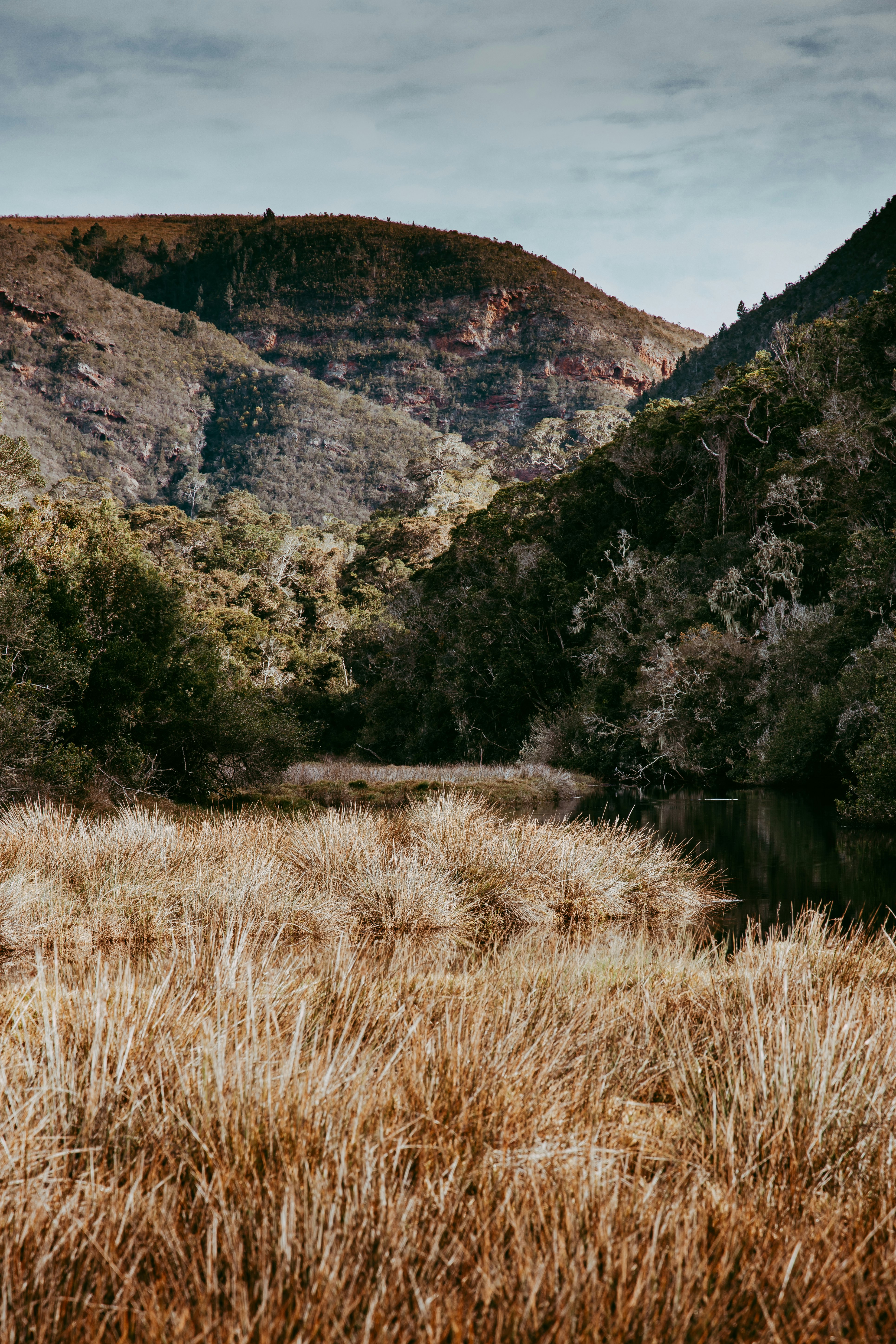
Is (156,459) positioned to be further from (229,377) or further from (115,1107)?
(115,1107)

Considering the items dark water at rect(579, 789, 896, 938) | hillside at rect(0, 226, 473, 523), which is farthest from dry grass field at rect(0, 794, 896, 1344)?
hillside at rect(0, 226, 473, 523)

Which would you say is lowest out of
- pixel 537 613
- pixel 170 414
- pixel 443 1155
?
pixel 443 1155

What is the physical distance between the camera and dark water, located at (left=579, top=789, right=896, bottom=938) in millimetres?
10484

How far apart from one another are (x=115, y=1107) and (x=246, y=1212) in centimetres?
76

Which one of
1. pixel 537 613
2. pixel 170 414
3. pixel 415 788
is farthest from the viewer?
pixel 170 414

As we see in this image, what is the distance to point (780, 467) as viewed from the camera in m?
28.0

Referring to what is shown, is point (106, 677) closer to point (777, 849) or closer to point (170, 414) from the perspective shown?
point (777, 849)

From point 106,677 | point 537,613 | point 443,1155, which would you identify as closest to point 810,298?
point 537,613

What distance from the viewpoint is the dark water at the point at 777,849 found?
10.5m

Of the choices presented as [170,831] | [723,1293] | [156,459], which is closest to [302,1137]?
[723,1293]

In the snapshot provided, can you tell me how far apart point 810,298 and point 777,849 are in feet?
164

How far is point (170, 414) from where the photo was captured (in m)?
89.2

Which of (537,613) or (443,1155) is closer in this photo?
(443,1155)

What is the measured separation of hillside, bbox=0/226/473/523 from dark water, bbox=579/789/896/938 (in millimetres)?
54400
